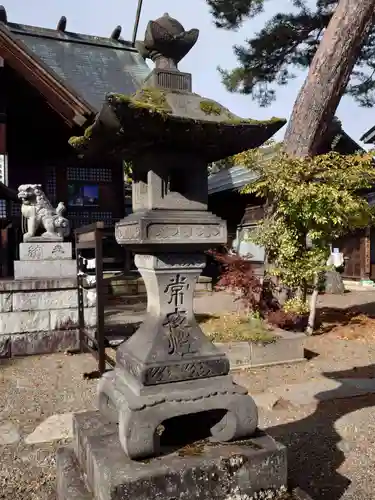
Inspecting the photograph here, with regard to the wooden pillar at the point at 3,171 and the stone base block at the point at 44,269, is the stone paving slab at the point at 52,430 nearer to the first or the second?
the stone base block at the point at 44,269

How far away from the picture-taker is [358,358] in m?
7.04

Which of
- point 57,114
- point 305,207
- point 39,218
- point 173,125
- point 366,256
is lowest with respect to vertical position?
point 366,256

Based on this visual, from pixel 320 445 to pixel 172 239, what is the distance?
2409 millimetres

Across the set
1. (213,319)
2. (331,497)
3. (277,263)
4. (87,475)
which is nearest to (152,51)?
(87,475)

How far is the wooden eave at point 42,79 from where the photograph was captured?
10938mm

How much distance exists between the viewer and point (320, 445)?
3930mm

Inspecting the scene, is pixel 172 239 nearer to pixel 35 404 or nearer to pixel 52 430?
pixel 52 430

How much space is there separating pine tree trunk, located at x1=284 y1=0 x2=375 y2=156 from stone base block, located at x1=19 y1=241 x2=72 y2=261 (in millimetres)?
4578

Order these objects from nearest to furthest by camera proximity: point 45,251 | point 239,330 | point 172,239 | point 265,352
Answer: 1. point 172,239
2. point 265,352
3. point 239,330
4. point 45,251

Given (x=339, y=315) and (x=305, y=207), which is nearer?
(x=305, y=207)

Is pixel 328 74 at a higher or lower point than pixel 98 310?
higher

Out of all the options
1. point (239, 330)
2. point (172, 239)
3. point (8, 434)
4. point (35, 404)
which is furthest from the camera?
point (239, 330)

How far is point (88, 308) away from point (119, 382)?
4.43 metres

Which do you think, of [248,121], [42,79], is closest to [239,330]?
[248,121]
